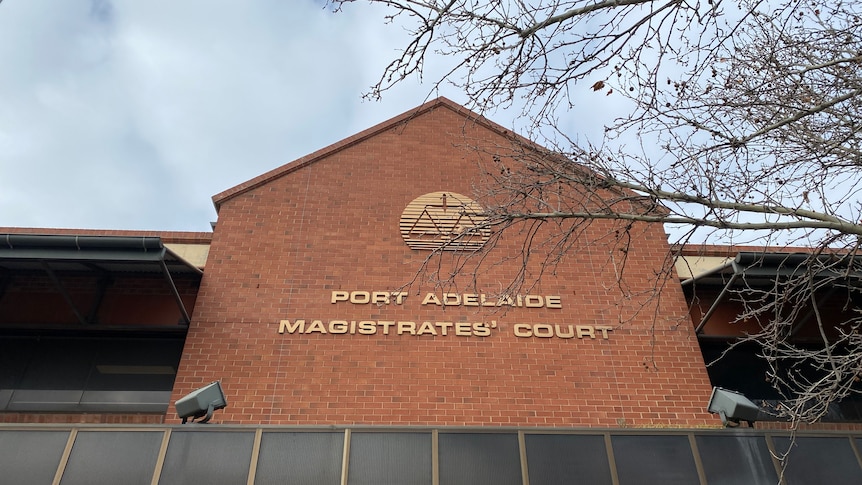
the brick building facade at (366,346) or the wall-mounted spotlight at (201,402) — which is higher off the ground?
the brick building facade at (366,346)

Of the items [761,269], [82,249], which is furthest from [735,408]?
[82,249]

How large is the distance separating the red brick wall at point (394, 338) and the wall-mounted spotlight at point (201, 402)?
1505 millimetres

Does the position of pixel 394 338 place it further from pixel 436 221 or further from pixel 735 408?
pixel 735 408

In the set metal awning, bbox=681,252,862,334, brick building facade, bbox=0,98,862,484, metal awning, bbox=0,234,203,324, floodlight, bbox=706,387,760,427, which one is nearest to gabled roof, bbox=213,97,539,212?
brick building facade, bbox=0,98,862,484

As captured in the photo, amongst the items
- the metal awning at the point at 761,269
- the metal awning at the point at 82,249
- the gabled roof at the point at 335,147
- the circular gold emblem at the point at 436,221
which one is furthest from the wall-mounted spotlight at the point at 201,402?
the metal awning at the point at 761,269

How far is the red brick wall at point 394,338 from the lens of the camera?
989 cm

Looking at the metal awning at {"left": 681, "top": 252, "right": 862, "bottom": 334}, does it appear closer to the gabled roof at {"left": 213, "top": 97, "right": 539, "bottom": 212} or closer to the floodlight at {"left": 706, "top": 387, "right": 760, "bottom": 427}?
the floodlight at {"left": 706, "top": 387, "right": 760, "bottom": 427}

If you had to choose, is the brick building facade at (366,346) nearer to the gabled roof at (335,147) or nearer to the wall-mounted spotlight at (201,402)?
the gabled roof at (335,147)

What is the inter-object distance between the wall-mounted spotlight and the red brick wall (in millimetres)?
1505

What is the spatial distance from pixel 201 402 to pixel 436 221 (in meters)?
5.72

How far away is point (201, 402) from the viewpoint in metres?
7.98

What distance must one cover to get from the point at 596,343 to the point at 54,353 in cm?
977

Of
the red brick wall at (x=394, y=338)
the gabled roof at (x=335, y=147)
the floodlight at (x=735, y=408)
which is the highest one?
the gabled roof at (x=335, y=147)

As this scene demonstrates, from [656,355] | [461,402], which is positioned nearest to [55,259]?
[461,402]
